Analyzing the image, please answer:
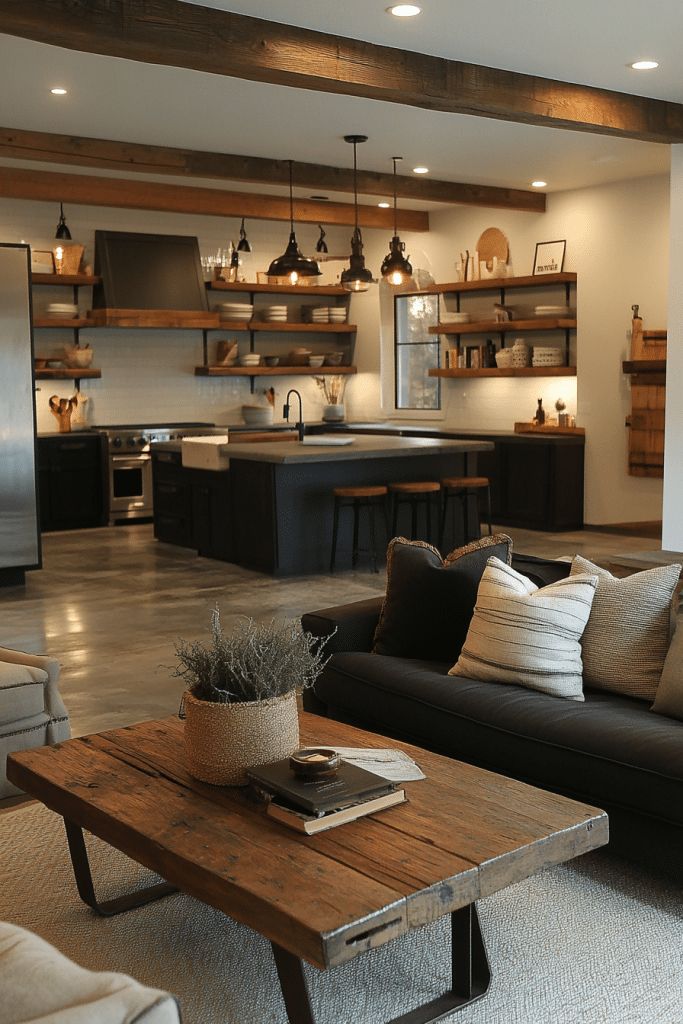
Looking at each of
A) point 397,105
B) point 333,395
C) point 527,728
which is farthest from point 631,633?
point 333,395

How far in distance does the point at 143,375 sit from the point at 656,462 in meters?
5.11

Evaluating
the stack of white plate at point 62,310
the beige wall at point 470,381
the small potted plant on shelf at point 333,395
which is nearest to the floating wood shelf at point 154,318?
the stack of white plate at point 62,310

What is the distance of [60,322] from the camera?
413 inches

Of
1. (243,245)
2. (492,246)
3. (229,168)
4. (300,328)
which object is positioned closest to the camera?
(229,168)

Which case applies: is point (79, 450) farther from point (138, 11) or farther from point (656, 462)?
point (138, 11)

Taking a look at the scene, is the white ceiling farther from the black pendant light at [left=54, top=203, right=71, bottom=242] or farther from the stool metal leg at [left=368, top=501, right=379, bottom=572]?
the stool metal leg at [left=368, top=501, right=379, bottom=572]

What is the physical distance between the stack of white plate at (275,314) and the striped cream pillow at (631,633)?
886cm

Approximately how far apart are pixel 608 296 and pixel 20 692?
766 cm

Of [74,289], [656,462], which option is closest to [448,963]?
[656,462]

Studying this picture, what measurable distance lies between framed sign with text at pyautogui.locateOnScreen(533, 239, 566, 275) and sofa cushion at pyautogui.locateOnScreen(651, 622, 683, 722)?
7821 millimetres

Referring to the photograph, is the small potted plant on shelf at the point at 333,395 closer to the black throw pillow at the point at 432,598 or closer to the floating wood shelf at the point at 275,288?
the floating wood shelf at the point at 275,288

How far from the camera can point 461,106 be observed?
6.19 metres

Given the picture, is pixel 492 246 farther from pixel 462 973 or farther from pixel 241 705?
pixel 462 973

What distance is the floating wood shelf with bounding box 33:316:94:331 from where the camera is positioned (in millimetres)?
10445
